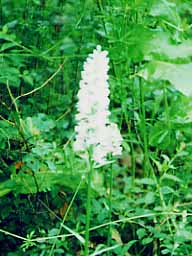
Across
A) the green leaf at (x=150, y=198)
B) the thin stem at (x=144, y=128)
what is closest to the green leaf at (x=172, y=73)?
the thin stem at (x=144, y=128)

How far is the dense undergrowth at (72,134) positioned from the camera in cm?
165

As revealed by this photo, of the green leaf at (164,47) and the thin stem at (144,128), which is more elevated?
the green leaf at (164,47)

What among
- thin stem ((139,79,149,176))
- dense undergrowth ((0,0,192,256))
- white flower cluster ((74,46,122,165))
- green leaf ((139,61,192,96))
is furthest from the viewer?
thin stem ((139,79,149,176))

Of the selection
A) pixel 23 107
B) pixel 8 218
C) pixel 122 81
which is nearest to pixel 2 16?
pixel 23 107

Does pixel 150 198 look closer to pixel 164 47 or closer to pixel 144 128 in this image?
pixel 144 128

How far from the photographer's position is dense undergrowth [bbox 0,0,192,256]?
1.65 meters

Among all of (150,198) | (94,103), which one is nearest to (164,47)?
(150,198)

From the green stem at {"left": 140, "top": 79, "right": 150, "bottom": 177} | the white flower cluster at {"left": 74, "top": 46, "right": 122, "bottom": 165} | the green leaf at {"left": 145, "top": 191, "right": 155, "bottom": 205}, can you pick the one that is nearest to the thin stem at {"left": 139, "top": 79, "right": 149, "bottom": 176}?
the green stem at {"left": 140, "top": 79, "right": 150, "bottom": 177}

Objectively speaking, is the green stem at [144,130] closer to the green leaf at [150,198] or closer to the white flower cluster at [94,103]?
the green leaf at [150,198]

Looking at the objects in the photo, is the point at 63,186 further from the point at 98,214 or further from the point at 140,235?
the point at 140,235

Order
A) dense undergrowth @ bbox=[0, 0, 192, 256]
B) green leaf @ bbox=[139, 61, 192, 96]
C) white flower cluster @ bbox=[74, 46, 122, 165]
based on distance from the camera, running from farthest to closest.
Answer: dense undergrowth @ bbox=[0, 0, 192, 256]
green leaf @ bbox=[139, 61, 192, 96]
white flower cluster @ bbox=[74, 46, 122, 165]

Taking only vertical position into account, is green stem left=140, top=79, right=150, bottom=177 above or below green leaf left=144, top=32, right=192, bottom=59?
below

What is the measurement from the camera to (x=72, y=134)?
1906 mm

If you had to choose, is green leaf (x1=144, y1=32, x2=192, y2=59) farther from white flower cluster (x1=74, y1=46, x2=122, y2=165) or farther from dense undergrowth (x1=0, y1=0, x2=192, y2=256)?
white flower cluster (x1=74, y1=46, x2=122, y2=165)
